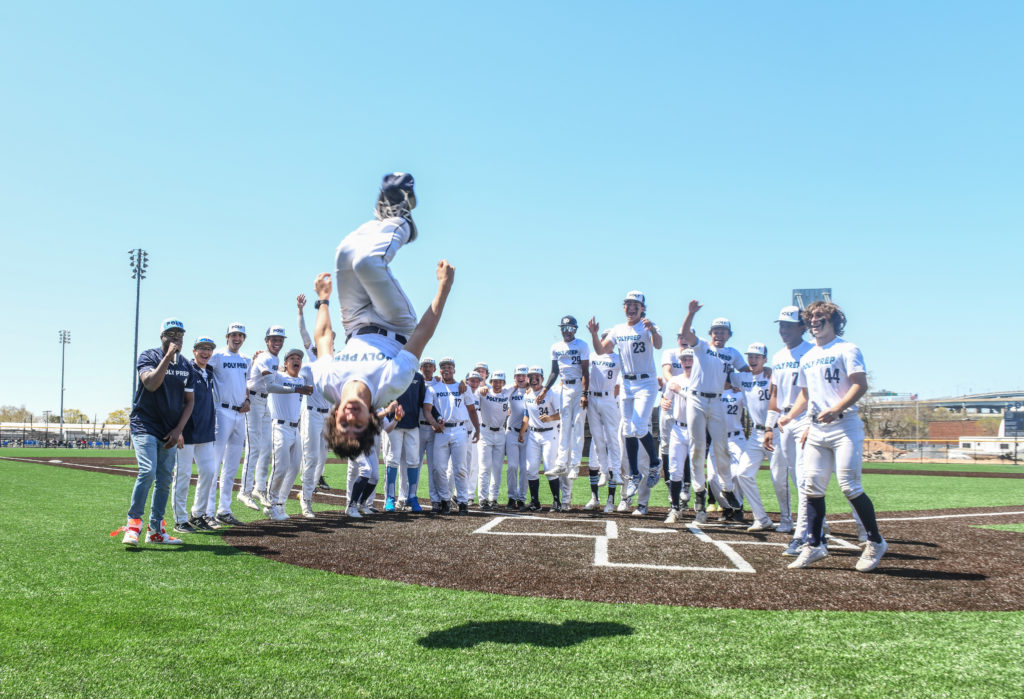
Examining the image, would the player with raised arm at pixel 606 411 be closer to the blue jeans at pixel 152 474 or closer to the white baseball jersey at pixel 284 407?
the white baseball jersey at pixel 284 407

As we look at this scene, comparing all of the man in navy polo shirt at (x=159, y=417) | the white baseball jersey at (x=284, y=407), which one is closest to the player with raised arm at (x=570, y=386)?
the white baseball jersey at (x=284, y=407)

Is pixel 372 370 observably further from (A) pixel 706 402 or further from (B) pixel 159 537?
(A) pixel 706 402

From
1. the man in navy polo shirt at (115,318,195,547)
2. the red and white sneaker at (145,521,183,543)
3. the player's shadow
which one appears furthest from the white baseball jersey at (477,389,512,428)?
the player's shadow

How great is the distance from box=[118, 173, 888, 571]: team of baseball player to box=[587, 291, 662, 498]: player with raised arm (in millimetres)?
29

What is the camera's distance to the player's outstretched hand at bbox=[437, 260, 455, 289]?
4.45 metres

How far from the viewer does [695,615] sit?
430cm

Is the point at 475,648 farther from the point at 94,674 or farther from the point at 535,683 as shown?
the point at 94,674

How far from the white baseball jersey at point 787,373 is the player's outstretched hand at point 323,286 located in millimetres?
4782

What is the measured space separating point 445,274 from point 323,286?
1317mm

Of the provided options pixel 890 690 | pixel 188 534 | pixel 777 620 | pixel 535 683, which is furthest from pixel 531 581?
pixel 188 534

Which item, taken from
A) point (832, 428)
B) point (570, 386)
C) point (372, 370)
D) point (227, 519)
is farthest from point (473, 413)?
point (372, 370)


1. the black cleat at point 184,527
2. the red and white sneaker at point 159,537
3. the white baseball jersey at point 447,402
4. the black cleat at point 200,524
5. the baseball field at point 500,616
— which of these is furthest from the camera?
the white baseball jersey at point 447,402

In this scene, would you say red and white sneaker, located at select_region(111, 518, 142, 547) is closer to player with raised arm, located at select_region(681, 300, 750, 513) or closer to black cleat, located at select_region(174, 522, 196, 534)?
black cleat, located at select_region(174, 522, 196, 534)

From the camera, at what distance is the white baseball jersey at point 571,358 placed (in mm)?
10508
